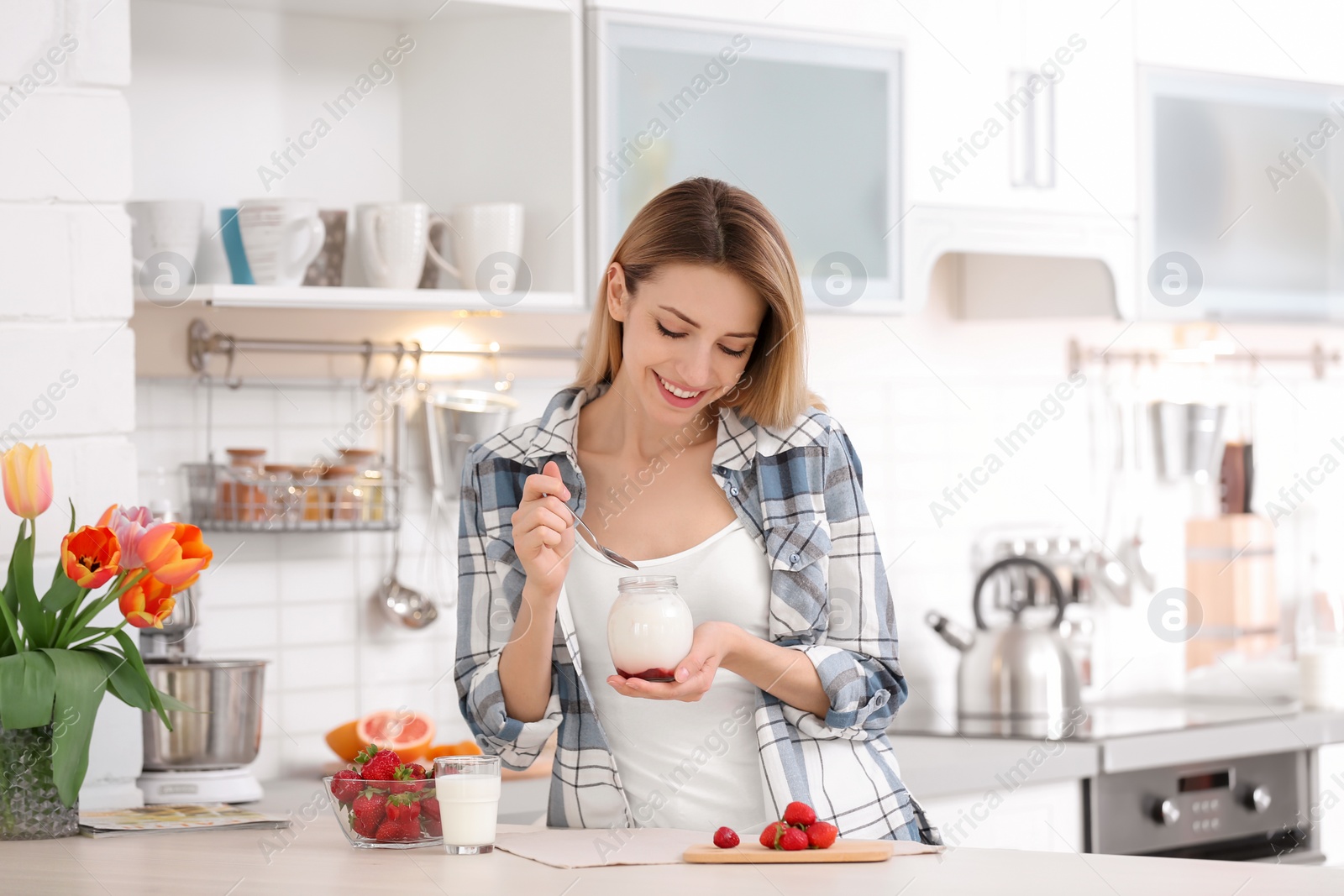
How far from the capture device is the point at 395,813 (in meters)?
1.53

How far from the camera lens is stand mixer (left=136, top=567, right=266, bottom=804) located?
2262mm

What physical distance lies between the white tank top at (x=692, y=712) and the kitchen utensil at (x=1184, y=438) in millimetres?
2069

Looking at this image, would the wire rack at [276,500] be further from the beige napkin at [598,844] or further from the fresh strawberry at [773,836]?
the fresh strawberry at [773,836]

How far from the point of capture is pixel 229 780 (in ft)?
7.54

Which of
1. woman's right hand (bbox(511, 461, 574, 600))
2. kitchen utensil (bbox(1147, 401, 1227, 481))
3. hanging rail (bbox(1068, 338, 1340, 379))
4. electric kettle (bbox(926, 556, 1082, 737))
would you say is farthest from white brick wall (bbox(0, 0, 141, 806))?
kitchen utensil (bbox(1147, 401, 1227, 481))

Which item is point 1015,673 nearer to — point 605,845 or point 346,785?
point 605,845

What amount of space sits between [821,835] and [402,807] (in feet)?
1.36

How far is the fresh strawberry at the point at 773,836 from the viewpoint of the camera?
1446 millimetres

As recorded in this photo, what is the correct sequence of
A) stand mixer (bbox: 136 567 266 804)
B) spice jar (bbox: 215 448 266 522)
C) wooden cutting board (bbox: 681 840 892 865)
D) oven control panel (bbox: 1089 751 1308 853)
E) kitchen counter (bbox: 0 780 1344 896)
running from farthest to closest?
oven control panel (bbox: 1089 751 1308 853)
spice jar (bbox: 215 448 266 522)
stand mixer (bbox: 136 567 266 804)
wooden cutting board (bbox: 681 840 892 865)
kitchen counter (bbox: 0 780 1344 896)

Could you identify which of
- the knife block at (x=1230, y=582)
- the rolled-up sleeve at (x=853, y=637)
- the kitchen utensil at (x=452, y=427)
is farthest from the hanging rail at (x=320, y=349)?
the knife block at (x=1230, y=582)

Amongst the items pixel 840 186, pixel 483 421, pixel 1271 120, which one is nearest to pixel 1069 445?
pixel 1271 120

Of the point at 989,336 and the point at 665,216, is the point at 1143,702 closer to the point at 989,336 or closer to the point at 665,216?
the point at 989,336

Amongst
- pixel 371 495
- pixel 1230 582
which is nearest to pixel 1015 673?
pixel 1230 582

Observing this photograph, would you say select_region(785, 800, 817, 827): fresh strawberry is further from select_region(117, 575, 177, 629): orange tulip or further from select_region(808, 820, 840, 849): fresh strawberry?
select_region(117, 575, 177, 629): orange tulip
